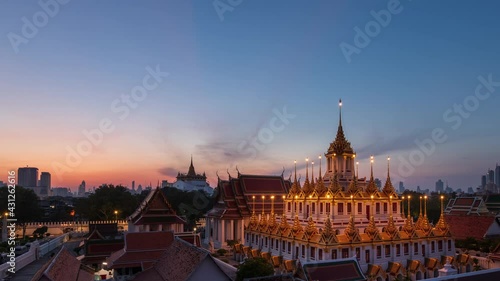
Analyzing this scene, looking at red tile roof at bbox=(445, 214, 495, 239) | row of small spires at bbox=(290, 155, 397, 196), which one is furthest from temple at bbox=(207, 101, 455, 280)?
red tile roof at bbox=(445, 214, 495, 239)

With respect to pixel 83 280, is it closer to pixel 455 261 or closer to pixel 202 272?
pixel 202 272

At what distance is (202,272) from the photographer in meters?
18.4

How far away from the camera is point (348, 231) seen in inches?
1134

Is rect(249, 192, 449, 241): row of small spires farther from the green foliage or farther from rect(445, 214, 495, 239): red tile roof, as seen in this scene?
the green foliage

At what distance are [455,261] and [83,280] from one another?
29.1 m

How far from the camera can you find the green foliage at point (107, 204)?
202ft

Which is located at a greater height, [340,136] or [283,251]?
[340,136]

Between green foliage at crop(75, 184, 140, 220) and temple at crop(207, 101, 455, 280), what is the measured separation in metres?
27.9

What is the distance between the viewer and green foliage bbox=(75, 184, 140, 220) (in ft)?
202

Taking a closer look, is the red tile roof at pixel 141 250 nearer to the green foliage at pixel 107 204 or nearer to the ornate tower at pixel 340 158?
the ornate tower at pixel 340 158

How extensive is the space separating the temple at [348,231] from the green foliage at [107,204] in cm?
2788

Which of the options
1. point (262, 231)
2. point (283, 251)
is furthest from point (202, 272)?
point (262, 231)

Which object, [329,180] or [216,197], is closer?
[329,180]

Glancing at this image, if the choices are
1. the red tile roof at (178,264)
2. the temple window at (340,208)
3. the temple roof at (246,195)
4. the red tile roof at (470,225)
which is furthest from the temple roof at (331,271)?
the red tile roof at (470,225)
